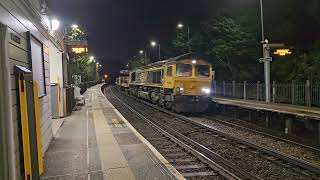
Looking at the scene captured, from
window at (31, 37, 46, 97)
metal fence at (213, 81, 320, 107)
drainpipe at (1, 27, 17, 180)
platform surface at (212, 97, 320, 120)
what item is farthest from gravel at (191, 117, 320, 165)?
drainpipe at (1, 27, 17, 180)

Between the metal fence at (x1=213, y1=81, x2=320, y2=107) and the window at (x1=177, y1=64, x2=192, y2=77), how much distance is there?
6.17m

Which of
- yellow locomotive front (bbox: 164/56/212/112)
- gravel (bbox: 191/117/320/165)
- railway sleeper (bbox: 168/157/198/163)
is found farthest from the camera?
yellow locomotive front (bbox: 164/56/212/112)

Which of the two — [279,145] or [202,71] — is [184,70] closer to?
[202,71]

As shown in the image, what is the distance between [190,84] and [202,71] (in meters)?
1.12

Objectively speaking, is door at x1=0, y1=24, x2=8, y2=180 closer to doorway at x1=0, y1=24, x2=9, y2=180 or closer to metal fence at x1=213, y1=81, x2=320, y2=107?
doorway at x1=0, y1=24, x2=9, y2=180

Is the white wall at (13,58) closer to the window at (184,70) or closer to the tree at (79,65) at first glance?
the window at (184,70)

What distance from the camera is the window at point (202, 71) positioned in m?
20.4

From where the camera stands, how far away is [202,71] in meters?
20.5

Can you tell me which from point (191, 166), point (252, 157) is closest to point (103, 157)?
point (191, 166)

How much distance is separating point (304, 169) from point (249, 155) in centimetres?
188

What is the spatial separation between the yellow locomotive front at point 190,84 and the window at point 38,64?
11.4m

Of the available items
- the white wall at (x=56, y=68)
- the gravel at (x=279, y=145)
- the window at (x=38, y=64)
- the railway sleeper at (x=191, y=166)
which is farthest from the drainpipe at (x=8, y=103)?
the white wall at (x=56, y=68)

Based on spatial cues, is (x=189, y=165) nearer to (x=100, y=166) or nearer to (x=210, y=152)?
(x=210, y=152)

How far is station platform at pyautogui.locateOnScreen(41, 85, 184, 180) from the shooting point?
697cm
